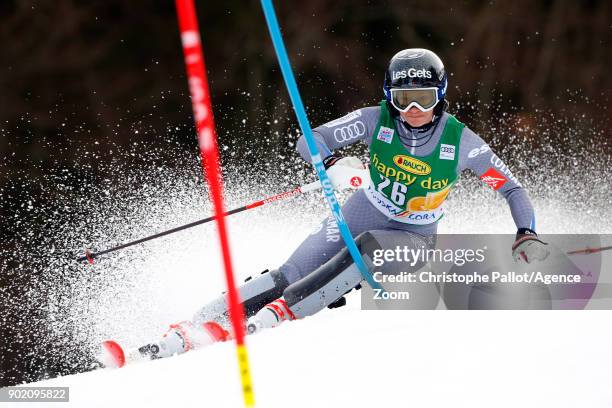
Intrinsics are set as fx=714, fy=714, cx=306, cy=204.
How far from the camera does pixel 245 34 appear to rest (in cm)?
1031

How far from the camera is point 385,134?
2.91m

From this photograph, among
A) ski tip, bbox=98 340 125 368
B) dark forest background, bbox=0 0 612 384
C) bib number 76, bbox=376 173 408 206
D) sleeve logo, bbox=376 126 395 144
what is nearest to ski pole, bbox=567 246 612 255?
bib number 76, bbox=376 173 408 206

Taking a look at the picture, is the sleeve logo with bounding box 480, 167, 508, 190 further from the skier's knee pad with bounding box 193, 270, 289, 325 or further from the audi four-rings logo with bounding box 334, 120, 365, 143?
the skier's knee pad with bounding box 193, 270, 289, 325

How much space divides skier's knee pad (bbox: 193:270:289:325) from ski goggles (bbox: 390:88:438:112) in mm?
868

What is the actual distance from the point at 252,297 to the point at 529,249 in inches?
43.6

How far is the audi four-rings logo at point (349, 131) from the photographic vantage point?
291 centimetres

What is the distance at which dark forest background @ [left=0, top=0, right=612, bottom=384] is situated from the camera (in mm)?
9828

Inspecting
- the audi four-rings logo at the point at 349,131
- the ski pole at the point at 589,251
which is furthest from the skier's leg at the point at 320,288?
the ski pole at the point at 589,251

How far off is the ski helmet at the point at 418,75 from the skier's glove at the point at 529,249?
2.01 feet

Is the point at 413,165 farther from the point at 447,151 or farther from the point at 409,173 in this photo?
the point at 447,151

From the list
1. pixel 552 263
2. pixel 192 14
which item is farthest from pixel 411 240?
pixel 192 14

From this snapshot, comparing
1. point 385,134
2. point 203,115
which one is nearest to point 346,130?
point 385,134

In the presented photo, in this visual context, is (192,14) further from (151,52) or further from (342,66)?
(151,52)

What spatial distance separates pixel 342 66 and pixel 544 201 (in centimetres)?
392
